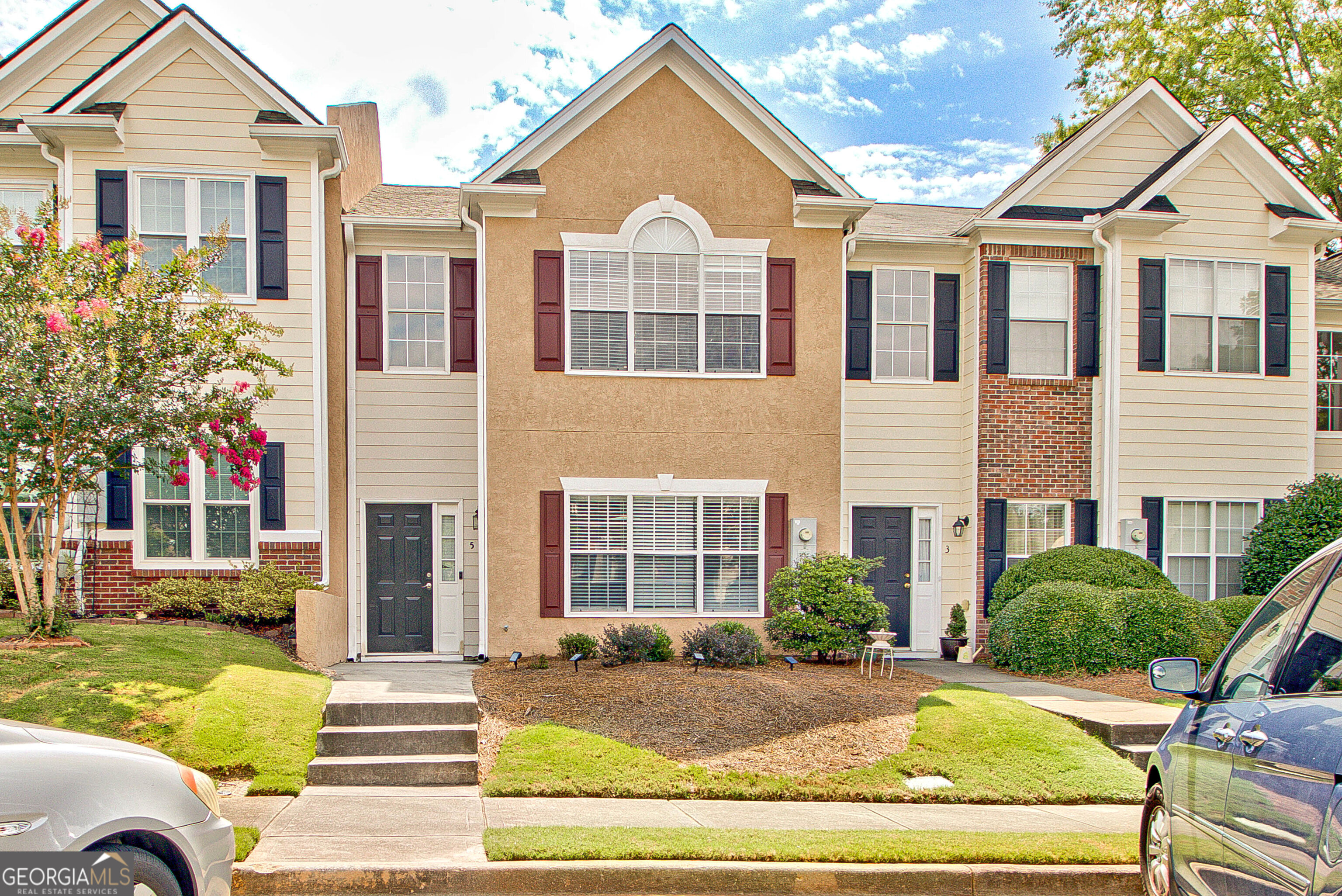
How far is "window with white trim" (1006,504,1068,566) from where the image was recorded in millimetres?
14633

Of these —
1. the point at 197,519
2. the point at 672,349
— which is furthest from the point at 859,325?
the point at 197,519

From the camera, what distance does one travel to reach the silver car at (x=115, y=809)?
3.46m

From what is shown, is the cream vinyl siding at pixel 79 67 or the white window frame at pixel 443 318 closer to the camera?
the cream vinyl siding at pixel 79 67

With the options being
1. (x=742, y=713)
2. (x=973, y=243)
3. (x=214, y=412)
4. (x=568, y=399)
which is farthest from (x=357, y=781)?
(x=973, y=243)

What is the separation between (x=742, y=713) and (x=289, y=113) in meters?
9.70

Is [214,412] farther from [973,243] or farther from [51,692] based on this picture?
[973,243]

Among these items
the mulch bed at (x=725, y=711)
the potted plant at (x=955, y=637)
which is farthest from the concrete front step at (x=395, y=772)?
the potted plant at (x=955, y=637)

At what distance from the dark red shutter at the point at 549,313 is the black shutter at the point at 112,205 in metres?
5.35

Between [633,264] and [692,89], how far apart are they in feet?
8.42

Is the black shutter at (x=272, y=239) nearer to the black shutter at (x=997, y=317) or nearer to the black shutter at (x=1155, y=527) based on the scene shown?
the black shutter at (x=997, y=317)

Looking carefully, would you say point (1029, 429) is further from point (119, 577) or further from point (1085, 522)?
point (119, 577)

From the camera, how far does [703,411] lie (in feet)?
43.7

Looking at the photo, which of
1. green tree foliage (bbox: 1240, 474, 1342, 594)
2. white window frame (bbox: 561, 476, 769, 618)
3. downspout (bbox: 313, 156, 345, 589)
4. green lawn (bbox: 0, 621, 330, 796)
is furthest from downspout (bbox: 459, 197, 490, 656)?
green tree foliage (bbox: 1240, 474, 1342, 594)

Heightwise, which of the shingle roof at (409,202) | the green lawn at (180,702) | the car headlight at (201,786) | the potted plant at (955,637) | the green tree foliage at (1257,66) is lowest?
the potted plant at (955,637)
